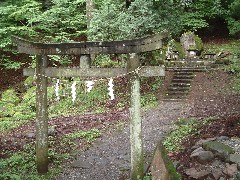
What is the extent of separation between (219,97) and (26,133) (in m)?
8.39

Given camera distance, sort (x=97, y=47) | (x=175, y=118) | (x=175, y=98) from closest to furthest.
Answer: (x=97, y=47) < (x=175, y=118) < (x=175, y=98)

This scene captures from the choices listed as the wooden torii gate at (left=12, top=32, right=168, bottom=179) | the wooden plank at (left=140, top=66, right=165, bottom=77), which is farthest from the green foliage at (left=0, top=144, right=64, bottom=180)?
the wooden plank at (left=140, top=66, right=165, bottom=77)

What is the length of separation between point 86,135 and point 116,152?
199cm

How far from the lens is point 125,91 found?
16.4m

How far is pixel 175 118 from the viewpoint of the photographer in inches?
495

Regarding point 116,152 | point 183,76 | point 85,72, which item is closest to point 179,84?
point 183,76

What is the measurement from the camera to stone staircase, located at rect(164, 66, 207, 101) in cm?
1530

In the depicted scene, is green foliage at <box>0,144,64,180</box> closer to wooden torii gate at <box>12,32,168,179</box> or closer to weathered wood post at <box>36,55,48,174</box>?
weathered wood post at <box>36,55,48,174</box>

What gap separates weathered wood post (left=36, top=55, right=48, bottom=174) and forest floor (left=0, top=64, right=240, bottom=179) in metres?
0.64

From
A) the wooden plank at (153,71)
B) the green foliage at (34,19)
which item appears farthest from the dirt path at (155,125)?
the green foliage at (34,19)

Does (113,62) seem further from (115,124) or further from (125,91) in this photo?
(115,124)

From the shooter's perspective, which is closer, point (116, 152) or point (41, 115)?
point (41, 115)

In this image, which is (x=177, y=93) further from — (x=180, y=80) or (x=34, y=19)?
(x=34, y=19)

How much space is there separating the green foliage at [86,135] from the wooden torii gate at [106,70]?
119 inches
